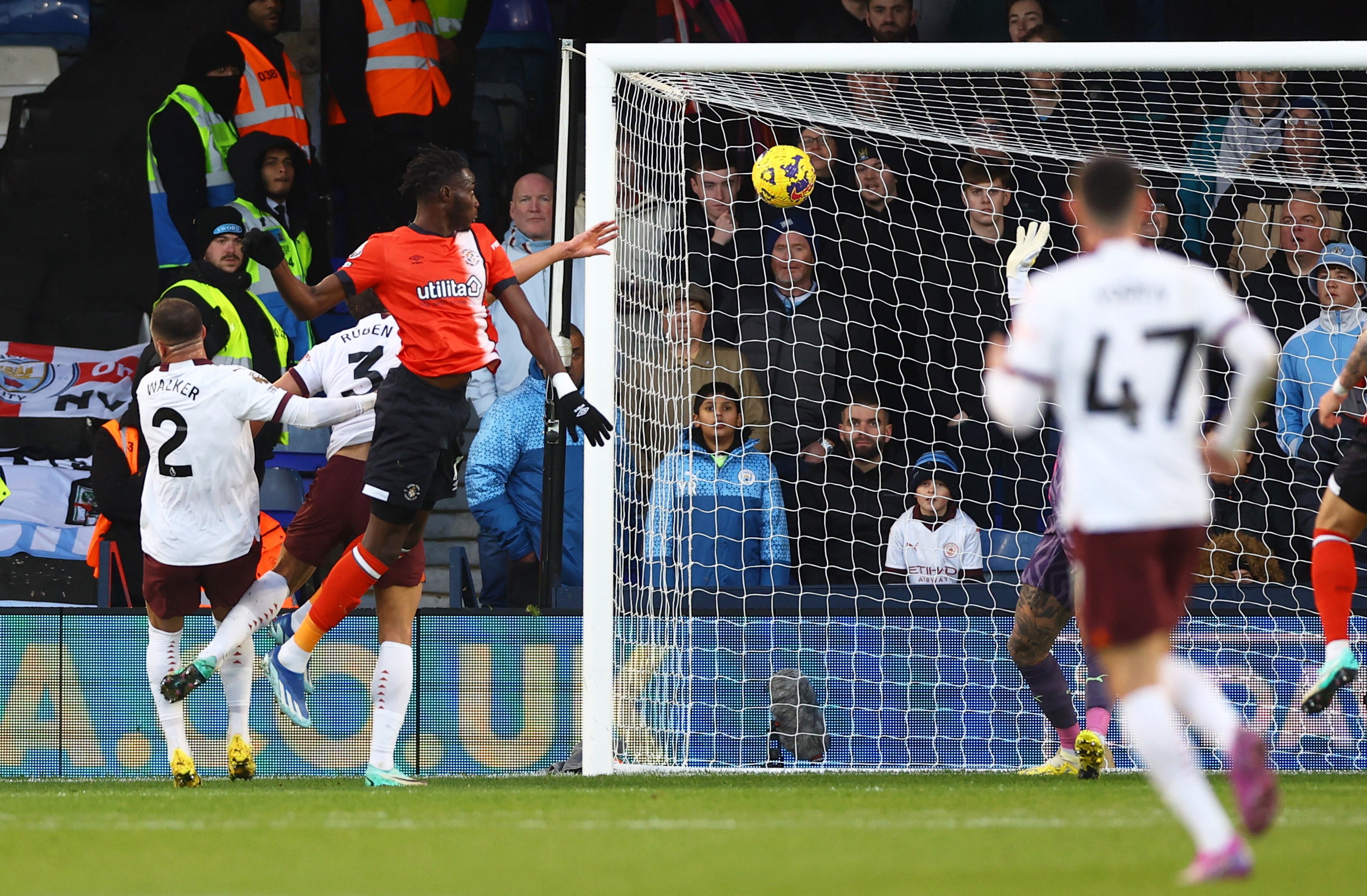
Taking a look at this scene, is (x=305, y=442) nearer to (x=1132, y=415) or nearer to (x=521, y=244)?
(x=521, y=244)

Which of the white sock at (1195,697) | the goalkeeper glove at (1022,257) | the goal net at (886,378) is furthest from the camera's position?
the goal net at (886,378)

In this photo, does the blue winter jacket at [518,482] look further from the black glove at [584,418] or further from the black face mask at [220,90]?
the black face mask at [220,90]

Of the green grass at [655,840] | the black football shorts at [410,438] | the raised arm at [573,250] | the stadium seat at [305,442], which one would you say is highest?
the raised arm at [573,250]

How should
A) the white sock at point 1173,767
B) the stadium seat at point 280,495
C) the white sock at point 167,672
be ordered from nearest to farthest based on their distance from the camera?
the white sock at point 1173,767 → the white sock at point 167,672 → the stadium seat at point 280,495

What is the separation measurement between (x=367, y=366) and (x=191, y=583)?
124cm

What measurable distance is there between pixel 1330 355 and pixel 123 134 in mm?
7852

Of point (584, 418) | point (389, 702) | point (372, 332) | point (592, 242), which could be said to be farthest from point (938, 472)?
point (389, 702)

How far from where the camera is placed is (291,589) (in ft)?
23.6

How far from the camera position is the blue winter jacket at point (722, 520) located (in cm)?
788

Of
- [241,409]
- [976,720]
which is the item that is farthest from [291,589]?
[976,720]

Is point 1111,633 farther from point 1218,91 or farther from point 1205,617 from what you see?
point 1218,91

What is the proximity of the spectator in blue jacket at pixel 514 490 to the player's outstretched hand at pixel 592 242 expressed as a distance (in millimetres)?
1632

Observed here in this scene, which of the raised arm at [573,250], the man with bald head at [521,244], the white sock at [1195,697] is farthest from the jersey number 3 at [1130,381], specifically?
the man with bald head at [521,244]

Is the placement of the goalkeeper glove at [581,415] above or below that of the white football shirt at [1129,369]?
above
